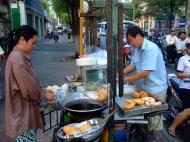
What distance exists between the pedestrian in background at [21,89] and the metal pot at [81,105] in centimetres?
48

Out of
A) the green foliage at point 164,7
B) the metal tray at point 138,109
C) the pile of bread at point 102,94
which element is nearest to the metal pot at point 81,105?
the pile of bread at point 102,94

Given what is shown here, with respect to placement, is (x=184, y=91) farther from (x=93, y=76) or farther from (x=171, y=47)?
(x=171, y=47)

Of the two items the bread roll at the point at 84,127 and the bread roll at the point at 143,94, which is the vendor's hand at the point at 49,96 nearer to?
the bread roll at the point at 84,127

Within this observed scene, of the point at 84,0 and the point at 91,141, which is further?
the point at 84,0

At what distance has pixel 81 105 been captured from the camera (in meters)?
3.96

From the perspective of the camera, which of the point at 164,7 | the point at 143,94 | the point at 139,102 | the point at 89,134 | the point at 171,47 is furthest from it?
the point at 164,7

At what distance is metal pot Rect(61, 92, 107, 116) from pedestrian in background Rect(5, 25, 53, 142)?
0.48 m

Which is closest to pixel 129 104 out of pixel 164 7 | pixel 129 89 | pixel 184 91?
pixel 129 89

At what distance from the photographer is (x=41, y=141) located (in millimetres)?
5320

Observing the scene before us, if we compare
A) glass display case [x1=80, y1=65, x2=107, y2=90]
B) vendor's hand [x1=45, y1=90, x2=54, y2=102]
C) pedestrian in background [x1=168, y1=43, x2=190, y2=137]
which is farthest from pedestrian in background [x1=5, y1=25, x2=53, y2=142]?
Answer: pedestrian in background [x1=168, y1=43, x2=190, y2=137]

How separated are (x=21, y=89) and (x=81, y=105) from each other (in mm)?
932

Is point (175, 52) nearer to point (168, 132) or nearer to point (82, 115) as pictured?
point (168, 132)

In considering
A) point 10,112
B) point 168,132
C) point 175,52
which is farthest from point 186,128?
point 175,52

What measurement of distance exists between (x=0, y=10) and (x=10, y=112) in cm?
1483
